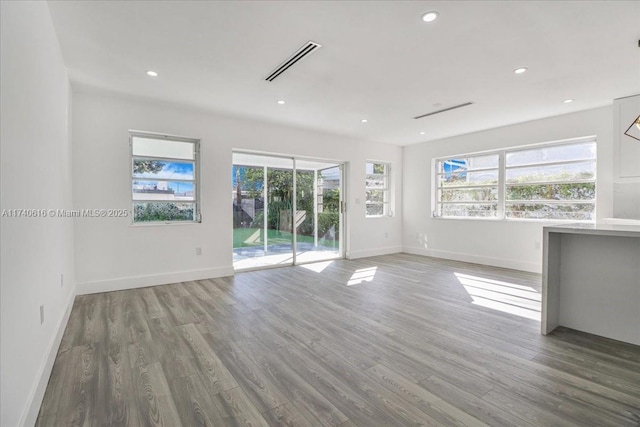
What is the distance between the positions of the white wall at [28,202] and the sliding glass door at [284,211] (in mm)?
2899

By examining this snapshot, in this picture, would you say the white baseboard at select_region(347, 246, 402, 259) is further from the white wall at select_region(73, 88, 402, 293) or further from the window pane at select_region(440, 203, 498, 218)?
the white wall at select_region(73, 88, 402, 293)

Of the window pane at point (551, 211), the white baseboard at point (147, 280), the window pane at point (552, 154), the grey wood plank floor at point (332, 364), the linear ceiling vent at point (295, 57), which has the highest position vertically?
the linear ceiling vent at point (295, 57)

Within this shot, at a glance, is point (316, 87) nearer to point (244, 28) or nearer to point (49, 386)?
point (244, 28)

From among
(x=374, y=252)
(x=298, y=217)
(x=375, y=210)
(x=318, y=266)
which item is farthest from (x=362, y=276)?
(x=375, y=210)

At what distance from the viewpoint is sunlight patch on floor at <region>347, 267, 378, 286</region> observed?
477 cm

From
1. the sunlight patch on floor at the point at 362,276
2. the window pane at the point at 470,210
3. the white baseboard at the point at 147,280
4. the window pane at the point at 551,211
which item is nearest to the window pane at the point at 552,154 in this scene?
the window pane at the point at 551,211

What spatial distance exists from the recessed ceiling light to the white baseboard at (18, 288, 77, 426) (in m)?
3.60

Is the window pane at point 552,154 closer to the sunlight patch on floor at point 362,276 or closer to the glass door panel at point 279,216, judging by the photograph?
the sunlight patch on floor at point 362,276

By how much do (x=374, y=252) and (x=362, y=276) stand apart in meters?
2.17

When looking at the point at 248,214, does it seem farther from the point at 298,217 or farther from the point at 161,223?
the point at 161,223

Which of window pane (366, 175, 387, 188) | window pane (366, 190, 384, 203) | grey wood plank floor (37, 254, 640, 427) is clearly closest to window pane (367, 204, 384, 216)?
window pane (366, 190, 384, 203)

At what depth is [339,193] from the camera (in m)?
6.82

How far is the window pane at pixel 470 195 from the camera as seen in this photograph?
6117 mm

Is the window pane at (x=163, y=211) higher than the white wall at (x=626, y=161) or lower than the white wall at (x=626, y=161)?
lower
